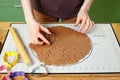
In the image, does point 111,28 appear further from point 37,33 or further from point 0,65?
point 0,65

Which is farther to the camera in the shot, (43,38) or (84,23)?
(84,23)

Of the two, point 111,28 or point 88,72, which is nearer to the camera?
point 88,72

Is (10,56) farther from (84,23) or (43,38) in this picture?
(84,23)

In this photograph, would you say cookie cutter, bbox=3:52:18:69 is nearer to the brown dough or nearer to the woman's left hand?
the brown dough

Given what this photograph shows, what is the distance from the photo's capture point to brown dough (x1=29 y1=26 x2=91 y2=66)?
A: 0.71 m

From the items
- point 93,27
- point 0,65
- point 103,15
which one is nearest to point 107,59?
point 93,27

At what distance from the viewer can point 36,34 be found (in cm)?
78

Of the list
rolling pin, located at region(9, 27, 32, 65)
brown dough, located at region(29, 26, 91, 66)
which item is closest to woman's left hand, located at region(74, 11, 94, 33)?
brown dough, located at region(29, 26, 91, 66)

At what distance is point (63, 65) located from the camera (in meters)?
0.69

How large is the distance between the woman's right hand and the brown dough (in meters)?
0.02

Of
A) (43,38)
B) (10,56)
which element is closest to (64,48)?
(43,38)

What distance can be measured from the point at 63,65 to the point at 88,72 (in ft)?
0.27

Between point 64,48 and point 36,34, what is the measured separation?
114mm

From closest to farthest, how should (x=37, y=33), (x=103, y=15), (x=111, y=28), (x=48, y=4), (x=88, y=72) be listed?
1. (x=88, y=72)
2. (x=37, y=33)
3. (x=111, y=28)
4. (x=48, y=4)
5. (x=103, y=15)
